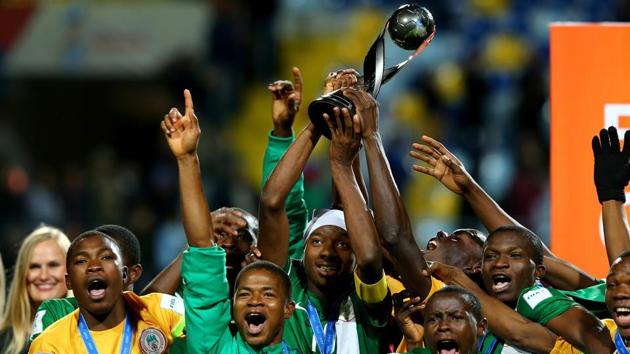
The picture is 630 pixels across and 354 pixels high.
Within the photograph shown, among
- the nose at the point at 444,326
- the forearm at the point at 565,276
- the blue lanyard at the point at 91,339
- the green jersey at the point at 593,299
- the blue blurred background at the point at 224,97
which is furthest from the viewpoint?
the blue blurred background at the point at 224,97

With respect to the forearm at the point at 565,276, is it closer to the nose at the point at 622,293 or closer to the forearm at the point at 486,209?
the forearm at the point at 486,209

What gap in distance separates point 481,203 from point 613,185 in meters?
0.60

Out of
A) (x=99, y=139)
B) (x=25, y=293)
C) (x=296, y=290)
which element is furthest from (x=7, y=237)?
(x=296, y=290)

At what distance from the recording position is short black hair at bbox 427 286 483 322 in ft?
17.3

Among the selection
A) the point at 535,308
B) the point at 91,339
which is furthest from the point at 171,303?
the point at 535,308

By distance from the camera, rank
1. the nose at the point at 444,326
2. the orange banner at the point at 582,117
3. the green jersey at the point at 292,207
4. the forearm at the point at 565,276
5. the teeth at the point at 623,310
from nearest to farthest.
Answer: the nose at the point at 444,326 → the teeth at the point at 623,310 → the forearm at the point at 565,276 → the green jersey at the point at 292,207 → the orange banner at the point at 582,117

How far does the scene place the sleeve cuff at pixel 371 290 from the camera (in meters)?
5.53

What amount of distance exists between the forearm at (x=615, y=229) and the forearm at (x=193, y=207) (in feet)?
6.23

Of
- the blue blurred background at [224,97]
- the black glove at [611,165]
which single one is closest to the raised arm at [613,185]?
the black glove at [611,165]

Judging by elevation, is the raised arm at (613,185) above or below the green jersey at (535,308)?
above

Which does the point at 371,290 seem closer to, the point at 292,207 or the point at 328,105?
the point at 328,105

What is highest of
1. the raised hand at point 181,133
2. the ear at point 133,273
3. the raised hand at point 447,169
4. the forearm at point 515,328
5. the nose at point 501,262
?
the raised hand at point 181,133

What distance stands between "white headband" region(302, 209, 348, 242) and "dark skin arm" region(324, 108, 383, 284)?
0.26 m

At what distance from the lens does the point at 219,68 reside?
1396 cm
